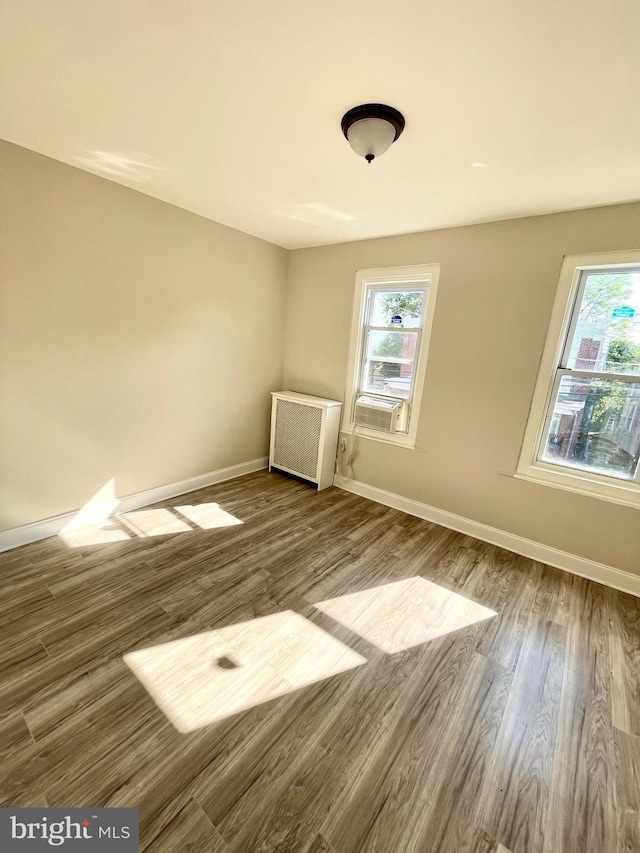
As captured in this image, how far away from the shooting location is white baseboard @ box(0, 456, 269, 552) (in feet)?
7.48

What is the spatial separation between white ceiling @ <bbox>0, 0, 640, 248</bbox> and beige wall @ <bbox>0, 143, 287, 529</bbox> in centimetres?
32

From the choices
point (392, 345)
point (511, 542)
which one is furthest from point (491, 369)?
point (511, 542)

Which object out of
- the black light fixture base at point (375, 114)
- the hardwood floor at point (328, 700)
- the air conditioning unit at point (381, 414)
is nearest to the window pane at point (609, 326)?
the air conditioning unit at point (381, 414)

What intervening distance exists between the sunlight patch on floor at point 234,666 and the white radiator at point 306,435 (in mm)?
1831

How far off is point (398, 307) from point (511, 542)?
89.2 inches

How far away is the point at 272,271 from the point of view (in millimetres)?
3660

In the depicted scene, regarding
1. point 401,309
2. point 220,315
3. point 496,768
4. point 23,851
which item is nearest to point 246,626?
point 23,851

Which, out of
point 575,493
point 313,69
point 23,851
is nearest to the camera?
point 23,851

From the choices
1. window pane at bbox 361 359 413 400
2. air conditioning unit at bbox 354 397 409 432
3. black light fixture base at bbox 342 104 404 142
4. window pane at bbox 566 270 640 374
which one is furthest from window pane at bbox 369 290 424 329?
black light fixture base at bbox 342 104 404 142

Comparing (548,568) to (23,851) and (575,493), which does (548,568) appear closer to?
(575,493)

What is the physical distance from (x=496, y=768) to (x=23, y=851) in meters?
1.53

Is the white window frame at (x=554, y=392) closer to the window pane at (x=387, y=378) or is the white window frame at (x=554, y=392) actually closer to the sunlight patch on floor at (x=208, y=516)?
the window pane at (x=387, y=378)

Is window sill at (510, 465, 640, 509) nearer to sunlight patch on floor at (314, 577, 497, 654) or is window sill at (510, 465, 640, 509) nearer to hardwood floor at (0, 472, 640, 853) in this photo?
hardwood floor at (0, 472, 640, 853)

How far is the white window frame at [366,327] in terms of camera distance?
9.75 feet
